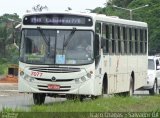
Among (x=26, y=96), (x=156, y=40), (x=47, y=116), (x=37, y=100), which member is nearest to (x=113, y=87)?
(x=37, y=100)

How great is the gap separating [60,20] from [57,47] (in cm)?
102

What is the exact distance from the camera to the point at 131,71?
28219 millimetres

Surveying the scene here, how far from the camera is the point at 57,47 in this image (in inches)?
843

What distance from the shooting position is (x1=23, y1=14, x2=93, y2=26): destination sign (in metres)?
21.8

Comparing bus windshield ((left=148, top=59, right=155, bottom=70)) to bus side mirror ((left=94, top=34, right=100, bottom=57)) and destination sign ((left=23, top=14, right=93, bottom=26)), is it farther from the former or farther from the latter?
destination sign ((left=23, top=14, right=93, bottom=26))

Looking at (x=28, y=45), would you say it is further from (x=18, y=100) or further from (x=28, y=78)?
(x=18, y=100)

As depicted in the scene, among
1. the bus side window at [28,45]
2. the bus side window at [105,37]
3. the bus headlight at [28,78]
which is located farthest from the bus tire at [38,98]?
the bus side window at [105,37]

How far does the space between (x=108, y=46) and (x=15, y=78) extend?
77.2 feet

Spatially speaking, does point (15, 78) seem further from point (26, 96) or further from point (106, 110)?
point (106, 110)

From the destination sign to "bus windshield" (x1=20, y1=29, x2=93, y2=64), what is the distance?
303 millimetres

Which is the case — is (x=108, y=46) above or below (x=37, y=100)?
above

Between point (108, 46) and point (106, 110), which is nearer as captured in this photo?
point (106, 110)

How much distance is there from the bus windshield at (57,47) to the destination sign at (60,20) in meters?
0.30

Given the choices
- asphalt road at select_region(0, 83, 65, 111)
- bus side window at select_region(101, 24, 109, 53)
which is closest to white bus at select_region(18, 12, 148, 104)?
bus side window at select_region(101, 24, 109, 53)
